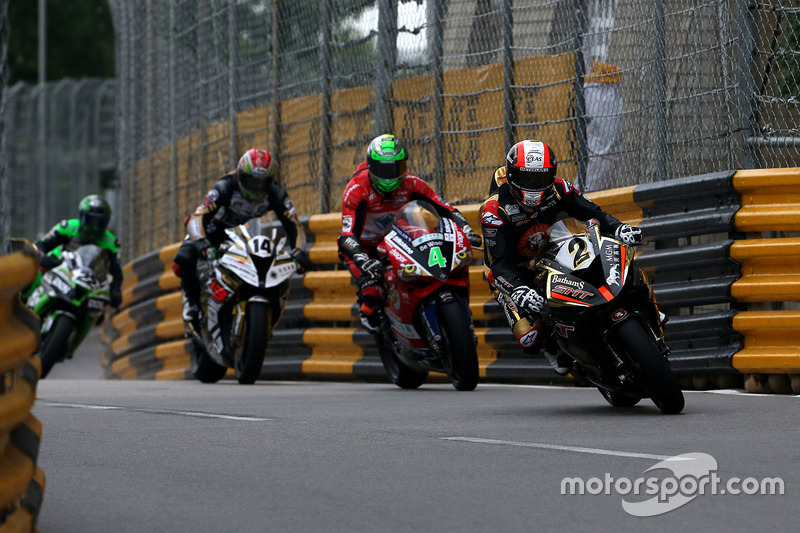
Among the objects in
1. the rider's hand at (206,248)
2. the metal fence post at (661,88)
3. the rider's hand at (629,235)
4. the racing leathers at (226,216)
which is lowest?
the rider's hand at (629,235)

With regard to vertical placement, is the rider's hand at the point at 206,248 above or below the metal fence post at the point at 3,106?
below

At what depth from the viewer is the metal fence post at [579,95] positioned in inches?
453

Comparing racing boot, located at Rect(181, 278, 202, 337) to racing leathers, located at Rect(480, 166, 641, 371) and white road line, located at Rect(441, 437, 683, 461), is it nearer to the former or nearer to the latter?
racing leathers, located at Rect(480, 166, 641, 371)

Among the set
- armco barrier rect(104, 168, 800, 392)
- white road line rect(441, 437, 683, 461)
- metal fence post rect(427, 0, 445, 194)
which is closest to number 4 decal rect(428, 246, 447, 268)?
armco barrier rect(104, 168, 800, 392)

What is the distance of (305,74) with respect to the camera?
1488 centimetres

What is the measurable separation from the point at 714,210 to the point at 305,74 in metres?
6.03

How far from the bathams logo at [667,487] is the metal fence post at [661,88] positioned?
5.36m

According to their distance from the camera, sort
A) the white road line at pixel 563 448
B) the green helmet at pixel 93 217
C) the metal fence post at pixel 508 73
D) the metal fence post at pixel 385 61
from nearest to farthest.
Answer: the white road line at pixel 563 448 < the metal fence post at pixel 508 73 < the metal fence post at pixel 385 61 < the green helmet at pixel 93 217

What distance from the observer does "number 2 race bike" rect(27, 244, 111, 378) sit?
14961mm

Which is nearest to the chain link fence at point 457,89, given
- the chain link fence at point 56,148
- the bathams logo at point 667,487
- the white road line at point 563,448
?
the white road line at point 563,448

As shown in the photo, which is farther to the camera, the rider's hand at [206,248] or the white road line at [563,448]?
the rider's hand at [206,248]

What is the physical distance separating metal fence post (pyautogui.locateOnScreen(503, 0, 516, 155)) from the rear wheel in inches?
74.5

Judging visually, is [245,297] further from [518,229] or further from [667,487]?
[667,487]

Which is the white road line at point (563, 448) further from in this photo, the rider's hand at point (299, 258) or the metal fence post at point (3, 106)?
the rider's hand at point (299, 258)
